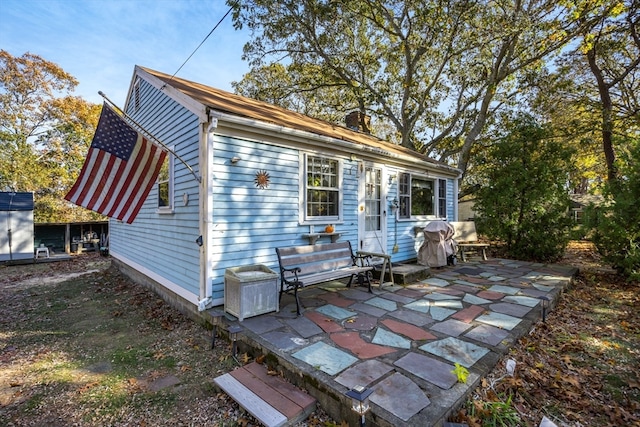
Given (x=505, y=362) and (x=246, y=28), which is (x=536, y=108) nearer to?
(x=246, y=28)

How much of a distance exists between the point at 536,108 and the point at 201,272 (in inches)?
581

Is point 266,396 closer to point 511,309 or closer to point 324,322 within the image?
point 324,322

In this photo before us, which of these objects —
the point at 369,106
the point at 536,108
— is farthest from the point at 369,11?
the point at 536,108

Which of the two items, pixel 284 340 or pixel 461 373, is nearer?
pixel 461 373

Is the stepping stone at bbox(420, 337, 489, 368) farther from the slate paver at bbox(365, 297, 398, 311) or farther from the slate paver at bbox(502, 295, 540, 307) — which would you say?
the slate paver at bbox(502, 295, 540, 307)

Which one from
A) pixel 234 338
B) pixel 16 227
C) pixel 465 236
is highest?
pixel 16 227

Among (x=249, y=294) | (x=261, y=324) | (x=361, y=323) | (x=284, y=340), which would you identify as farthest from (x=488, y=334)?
(x=249, y=294)

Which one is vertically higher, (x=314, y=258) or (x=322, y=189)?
(x=322, y=189)

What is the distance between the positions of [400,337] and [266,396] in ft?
5.34

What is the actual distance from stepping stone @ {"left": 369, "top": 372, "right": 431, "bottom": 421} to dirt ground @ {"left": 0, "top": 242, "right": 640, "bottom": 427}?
0.29 metres

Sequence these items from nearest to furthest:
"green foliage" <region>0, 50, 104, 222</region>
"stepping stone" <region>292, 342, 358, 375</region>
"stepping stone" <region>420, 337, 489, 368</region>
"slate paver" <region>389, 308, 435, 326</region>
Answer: "stepping stone" <region>292, 342, 358, 375</region> < "stepping stone" <region>420, 337, 489, 368</region> < "slate paver" <region>389, 308, 435, 326</region> < "green foliage" <region>0, 50, 104, 222</region>

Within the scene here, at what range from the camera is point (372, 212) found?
23.2 feet

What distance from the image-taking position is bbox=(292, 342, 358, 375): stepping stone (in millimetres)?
2758

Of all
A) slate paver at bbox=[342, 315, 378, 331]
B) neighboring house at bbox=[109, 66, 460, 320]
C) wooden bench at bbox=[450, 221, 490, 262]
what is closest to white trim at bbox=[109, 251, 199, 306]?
neighboring house at bbox=[109, 66, 460, 320]
